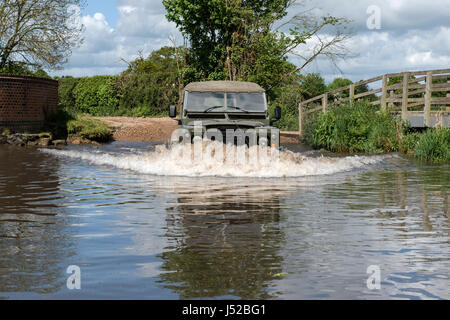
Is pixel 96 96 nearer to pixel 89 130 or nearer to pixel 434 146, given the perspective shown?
pixel 89 130

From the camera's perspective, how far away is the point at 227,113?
45.3ft

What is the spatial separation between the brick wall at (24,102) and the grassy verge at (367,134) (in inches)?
474

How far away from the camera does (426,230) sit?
6.65 metres

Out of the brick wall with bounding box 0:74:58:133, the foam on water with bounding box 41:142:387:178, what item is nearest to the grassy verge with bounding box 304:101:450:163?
Result: the foam on water with bounding box 41:142:387:178

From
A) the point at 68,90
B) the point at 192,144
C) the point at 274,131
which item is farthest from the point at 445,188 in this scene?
the point at 68,90

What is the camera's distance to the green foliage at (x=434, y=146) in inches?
652

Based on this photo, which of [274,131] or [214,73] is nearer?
[274,131]

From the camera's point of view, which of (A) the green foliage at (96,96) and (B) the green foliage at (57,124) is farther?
(A) the green foliage at (96,96)

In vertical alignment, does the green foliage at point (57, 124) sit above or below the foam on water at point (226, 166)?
above

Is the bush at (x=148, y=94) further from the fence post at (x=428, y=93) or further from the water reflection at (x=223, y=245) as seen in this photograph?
the water reflection at (x=223, y=245)

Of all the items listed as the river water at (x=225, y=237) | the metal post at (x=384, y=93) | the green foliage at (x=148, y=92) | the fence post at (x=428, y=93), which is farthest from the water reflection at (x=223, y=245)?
the green foliage at (x=148, y=92)

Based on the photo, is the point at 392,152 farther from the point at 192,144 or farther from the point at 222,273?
the point at 222,273
